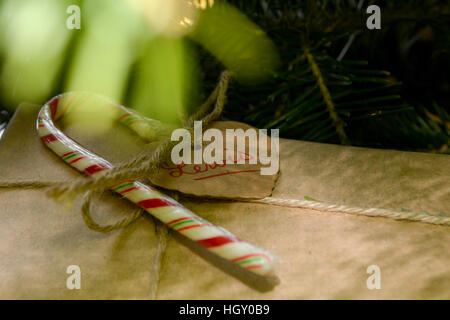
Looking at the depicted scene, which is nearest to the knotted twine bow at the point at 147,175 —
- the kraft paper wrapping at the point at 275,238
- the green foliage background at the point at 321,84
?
Answer: the kraft paper wrapping at the point at 275,238

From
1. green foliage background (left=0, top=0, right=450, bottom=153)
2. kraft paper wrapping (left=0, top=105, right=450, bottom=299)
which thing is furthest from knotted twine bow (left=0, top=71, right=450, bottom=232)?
green foliage background (left=0, top=0, right=450, bottom=153)

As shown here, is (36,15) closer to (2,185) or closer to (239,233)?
(2,185)

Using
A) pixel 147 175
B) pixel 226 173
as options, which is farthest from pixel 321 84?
pixel 147 175

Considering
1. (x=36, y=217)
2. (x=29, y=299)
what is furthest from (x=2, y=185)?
(x=29, y=299)

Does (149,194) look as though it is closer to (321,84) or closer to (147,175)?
(147,175)

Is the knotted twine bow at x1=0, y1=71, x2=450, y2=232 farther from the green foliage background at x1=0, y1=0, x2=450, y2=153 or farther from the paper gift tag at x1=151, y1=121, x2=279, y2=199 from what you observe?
the green foliage background at x1=0, y1=0, x2=450, y2=153

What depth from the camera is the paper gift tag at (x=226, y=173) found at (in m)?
0.53

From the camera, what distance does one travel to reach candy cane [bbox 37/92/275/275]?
1.46 feet

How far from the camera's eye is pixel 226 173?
1.82 ft

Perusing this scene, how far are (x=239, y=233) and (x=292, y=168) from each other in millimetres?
150

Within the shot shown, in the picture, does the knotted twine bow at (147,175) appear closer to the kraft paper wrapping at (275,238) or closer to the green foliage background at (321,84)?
the kraft paper wrapping at (275,238)

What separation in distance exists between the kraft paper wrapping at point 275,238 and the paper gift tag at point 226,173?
19 mm

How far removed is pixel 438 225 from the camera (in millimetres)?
506

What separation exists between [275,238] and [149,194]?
0.19 m
